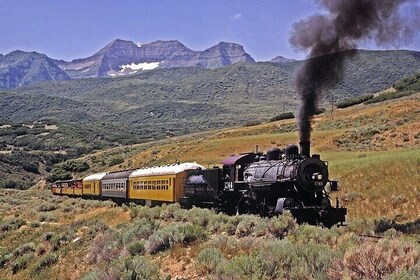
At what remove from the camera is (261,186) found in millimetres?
19062

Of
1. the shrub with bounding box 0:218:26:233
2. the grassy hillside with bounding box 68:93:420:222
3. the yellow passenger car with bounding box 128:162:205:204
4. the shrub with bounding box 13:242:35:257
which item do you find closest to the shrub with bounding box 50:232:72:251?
the shrub with bounding box 13:242:35:257

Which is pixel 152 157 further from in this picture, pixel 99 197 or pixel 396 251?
pixel 396 251

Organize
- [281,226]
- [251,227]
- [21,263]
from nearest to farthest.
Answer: [281,226] < [251,227] < [21,263]

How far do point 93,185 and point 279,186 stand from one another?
36.1 metres

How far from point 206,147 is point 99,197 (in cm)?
1964

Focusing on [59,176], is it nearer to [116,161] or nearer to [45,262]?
[116,161]

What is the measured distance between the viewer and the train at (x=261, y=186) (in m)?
17.7

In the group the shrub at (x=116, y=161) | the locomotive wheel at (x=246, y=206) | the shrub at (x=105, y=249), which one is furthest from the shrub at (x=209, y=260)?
the shrub at (x=116, y=161)

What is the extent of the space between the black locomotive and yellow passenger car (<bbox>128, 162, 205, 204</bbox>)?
234 inches

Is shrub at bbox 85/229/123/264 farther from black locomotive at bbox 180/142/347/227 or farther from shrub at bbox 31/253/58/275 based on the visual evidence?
black locomotive at bbox 180/142/347/227

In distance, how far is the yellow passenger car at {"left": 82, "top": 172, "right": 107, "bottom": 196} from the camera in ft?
163

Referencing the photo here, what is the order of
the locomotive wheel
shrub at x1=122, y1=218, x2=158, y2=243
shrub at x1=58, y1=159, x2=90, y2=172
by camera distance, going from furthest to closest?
shrub at x1=58, y1=159, x2=90, y2=172 → the locomotive wheel → shrub at x1=122, y1=218, x2=158, y2=243

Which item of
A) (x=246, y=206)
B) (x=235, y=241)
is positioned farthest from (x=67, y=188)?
(x=235, y=241)

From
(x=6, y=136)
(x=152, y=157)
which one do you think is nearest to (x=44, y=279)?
(x=152, y=157)
